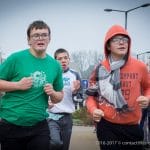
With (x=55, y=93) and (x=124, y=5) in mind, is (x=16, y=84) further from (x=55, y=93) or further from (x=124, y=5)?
(x=124, y=5)

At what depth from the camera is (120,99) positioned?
9.45ft

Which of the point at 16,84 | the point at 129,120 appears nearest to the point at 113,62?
the point at 129,120

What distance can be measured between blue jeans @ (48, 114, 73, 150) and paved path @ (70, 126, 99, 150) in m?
2.03

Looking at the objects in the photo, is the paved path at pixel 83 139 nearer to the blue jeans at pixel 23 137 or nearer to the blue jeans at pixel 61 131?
the blue jeans at pixel 61 131

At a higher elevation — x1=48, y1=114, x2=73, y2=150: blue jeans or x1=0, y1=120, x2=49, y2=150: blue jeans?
x1=0, y1=120, x2=49, y2=150: blue jeans

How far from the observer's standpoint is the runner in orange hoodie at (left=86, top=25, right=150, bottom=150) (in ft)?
9.53

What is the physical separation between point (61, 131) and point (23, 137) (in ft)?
4.62

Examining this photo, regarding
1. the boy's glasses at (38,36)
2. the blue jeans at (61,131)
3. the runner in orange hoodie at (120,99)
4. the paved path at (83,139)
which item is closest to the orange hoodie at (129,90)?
the runner in orange hoodie at (120,99)

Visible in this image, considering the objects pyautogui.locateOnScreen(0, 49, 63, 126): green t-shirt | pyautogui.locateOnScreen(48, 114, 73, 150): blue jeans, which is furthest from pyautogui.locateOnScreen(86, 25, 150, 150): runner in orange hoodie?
pyautogui.locateOnScreen(48, 114, 73, 150): blue jeans

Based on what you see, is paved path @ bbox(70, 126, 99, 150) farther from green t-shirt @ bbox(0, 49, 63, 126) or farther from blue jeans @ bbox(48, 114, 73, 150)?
green t-shirt @ bbox(0, 49, 63, 126)

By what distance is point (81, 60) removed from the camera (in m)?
6.35

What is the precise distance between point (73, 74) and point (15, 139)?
5.51 feet

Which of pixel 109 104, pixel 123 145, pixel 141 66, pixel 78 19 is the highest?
pixel 78 19

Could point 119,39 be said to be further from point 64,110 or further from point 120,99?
point 64,110
